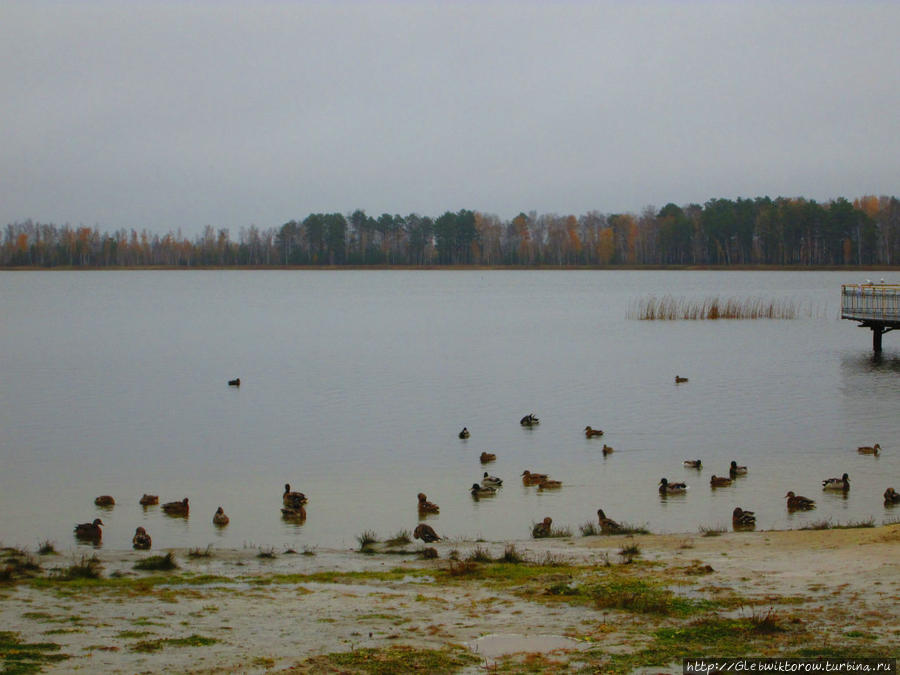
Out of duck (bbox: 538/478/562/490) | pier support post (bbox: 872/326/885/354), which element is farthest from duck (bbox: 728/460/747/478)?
pier support post (bbox: 872/326/885/354)

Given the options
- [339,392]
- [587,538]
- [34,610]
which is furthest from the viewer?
[339,392]

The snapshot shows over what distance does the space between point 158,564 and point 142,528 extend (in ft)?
8.03

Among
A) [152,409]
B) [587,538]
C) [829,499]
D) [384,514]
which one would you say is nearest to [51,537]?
[384,514]

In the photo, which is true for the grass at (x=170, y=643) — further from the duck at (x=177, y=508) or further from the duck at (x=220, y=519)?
the duck at (x=177, y=508)

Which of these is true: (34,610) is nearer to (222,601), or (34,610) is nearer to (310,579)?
(222,601)

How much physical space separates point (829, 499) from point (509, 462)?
20.8ft

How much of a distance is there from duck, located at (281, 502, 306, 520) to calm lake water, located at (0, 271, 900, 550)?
191mm

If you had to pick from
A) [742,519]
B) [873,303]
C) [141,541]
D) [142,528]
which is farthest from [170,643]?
[873,303]

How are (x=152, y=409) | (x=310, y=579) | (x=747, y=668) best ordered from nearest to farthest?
(x=747, y=668) → (x=310, y=579) → (x=152, y=409)

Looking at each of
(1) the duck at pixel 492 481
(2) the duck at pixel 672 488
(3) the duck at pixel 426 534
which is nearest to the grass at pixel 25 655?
(3) the duck at pixel 426 534

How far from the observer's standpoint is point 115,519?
50.4ft

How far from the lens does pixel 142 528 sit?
13727 millimetres

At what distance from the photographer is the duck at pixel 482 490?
56.2 ft

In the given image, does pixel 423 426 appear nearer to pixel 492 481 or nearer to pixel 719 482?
pixel 492 481
